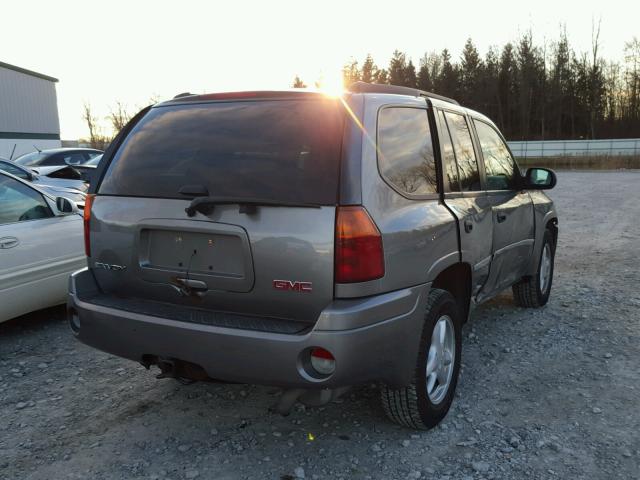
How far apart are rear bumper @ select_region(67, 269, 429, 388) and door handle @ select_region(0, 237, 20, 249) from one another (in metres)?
2.02

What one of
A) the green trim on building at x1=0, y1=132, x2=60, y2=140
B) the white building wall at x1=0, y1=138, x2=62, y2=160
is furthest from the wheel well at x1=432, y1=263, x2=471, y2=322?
the green trim on building at x1=0, y1=132, x2=60, y2=140

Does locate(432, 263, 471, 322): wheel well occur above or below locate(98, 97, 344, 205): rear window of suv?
below

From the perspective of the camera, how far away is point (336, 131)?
8.71ft

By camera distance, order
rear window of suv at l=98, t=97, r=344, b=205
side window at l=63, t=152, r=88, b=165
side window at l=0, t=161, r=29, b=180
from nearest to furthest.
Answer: rear window of suv at l=98, t=97, r=344, b=205, side window at l=0, t=161, r=29, b=180, side window at l=63, t=152, r=88, b=165

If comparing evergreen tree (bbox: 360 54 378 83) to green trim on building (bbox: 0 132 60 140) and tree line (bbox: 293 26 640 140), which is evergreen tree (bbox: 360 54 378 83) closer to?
tree line (bbox: 293 26 640 140)

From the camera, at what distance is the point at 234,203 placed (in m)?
2.63

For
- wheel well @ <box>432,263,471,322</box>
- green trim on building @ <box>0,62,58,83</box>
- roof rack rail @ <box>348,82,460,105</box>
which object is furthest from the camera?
green trim on building @ <box>0,62,58,83</box>

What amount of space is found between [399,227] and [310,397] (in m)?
0.93

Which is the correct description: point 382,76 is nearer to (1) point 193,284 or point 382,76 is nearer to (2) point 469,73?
(2) point 469,73

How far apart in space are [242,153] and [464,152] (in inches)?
68.9

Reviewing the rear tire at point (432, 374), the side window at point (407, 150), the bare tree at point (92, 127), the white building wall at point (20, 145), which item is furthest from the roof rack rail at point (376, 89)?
the bare tree at point (92, 127)

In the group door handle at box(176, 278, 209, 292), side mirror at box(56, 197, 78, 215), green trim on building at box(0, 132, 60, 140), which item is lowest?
door handle at box(176, 278, 209, 292)

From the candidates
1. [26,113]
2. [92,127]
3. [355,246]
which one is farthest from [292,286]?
[92,127]

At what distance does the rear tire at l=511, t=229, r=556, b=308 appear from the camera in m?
→ 5.34
